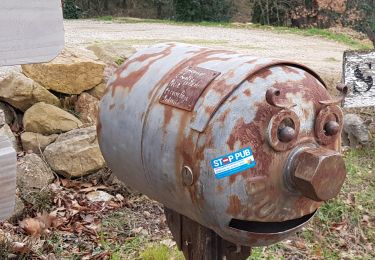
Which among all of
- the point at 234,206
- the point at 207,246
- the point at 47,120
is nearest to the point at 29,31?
the point at 234,206

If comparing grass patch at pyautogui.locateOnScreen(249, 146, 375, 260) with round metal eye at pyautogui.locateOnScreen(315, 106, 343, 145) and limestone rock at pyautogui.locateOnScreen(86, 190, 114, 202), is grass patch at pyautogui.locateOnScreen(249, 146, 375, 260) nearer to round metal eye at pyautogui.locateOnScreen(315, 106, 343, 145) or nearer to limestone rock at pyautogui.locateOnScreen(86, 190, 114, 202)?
limestone rock at pyautogui.locateOnScreen(86, 190, 114, 202)

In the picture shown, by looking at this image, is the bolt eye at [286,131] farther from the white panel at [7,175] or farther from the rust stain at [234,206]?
the white panel at [7,175]

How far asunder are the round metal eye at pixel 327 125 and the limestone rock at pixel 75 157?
255 centimetres

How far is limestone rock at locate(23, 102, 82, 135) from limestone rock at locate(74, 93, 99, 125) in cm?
31

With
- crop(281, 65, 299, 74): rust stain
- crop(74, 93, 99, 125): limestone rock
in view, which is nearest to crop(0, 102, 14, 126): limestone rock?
crop(74, 93, 99, 125): limestone rock

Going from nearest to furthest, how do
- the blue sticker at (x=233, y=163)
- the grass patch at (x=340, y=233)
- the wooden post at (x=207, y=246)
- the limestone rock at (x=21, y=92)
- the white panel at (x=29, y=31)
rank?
the white panel at (x=29, y=31)
the blue sticker at (x=233, y=163)
the wooden post at (x=207, y=246)
the grass patch at (x=340, y=233)
the limestone rock at (x=21, y=92)

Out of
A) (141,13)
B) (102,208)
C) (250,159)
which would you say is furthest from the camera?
(141,13)

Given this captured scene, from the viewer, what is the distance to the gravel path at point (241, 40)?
1096 centimetres

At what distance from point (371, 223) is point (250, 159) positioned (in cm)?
287

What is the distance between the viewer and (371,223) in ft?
14.6

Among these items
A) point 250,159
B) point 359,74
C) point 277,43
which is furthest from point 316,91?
point 277,43

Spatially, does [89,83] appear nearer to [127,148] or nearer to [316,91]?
[127,148]

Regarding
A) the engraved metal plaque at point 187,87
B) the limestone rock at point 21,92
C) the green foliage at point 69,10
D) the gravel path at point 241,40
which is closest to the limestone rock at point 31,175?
the limestone rock at point 21,92

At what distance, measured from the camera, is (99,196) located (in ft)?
13.9
